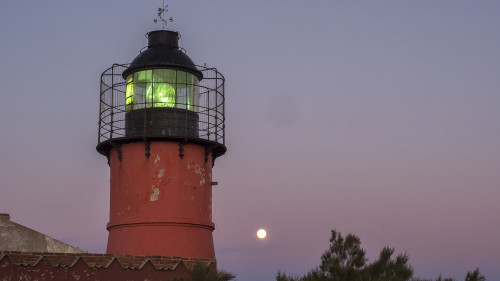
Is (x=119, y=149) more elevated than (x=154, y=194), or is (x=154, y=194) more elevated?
(x=119, y=149)

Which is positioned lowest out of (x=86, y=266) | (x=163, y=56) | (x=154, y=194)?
(x=86, y=266)

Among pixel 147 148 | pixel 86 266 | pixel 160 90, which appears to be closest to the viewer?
pixel 86 266

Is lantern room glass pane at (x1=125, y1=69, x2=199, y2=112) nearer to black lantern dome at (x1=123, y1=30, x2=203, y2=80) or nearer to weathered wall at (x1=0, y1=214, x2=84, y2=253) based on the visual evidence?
black lantern dome at (x1=123, y1=30, x2=203, y2=80)

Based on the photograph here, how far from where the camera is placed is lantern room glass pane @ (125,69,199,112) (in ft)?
79.2

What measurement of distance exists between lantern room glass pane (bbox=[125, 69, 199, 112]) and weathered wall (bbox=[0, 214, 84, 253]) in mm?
5580

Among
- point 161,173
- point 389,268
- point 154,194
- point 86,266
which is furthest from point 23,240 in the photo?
point 389,268

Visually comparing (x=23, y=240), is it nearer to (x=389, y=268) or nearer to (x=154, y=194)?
(x=154, y=194)

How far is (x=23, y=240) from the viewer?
25672 millimetres

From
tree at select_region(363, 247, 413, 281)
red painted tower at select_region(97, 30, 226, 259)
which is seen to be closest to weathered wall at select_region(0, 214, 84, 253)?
red painted tower at select_region(97, 30, 226, 259)

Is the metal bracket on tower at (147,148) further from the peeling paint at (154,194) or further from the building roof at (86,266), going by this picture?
the building roof at (86,266)

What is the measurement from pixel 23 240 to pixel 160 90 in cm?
700

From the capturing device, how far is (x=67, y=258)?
19.0m

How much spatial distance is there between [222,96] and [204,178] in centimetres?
283

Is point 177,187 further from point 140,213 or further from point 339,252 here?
point 339,252
